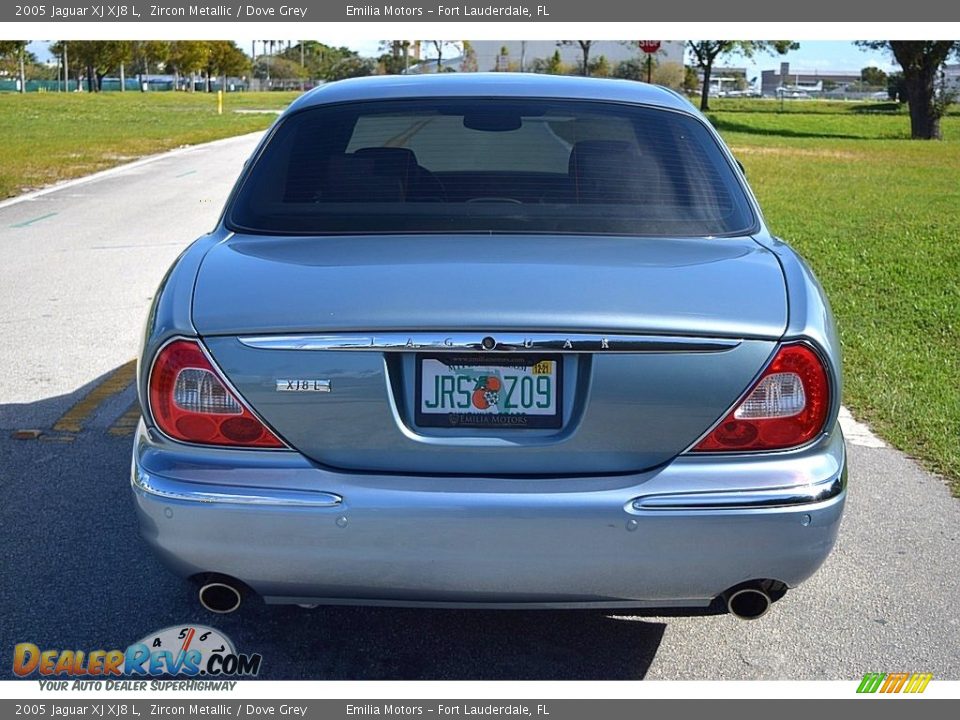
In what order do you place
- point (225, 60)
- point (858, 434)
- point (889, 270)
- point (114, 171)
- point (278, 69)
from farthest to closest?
Answer: point (278, 69) → point (225, 60) → point (114, 171) → point (889, 270) → point (858, 434)

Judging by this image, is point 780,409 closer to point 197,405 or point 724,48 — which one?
point 197,405

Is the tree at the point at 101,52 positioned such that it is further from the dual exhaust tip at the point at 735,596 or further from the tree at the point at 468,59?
the dual exhaust tip at the point at 735,596

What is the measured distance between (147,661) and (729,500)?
5.87 ft

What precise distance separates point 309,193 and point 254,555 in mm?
1326

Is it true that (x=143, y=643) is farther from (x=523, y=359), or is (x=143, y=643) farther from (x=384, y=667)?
(x=523, y=359)

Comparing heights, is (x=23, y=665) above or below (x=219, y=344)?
below

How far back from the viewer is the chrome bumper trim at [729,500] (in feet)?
9.92

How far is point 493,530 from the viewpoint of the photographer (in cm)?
300

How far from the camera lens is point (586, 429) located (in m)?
3.05

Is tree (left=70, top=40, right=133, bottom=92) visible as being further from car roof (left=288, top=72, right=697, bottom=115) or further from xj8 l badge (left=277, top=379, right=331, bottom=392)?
xj8 l badge (left=277, top=379, right=331, bottom=392)

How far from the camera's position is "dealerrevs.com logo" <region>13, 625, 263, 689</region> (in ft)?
11.5

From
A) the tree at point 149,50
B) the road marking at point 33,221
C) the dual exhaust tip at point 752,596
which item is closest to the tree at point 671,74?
the tree at point 149,50

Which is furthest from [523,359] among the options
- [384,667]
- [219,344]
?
[384,667]

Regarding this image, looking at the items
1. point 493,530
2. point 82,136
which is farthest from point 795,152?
point 493,530
